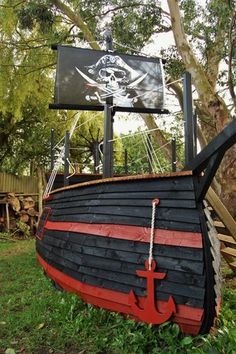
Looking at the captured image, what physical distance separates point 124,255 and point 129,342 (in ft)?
2.50

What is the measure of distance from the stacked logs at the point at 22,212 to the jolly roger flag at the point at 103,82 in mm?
8656

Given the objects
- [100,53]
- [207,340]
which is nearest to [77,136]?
[100,53]

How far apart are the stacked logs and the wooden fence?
361 mm

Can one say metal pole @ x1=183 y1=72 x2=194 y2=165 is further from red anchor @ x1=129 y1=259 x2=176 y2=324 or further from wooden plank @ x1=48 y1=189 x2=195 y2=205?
red anchor @ x1=129 y1=259 x2=176 y2=324

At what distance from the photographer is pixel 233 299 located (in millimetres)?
4453

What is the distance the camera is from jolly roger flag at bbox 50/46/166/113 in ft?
15.8

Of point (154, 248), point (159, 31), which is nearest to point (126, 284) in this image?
point (154, 248)

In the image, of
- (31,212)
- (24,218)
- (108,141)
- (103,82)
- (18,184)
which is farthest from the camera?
(18,184)

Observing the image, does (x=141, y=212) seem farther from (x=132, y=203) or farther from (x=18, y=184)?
(x=18, y=184)

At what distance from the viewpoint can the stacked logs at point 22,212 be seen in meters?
12.9

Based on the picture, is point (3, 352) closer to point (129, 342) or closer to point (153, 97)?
point (129, 342)

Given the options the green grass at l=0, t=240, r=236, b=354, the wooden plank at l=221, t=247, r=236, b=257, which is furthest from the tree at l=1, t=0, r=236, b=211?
the green grass at l=0, t=240, r=236, b=354

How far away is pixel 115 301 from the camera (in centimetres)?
368

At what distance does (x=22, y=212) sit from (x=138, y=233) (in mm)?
10178
